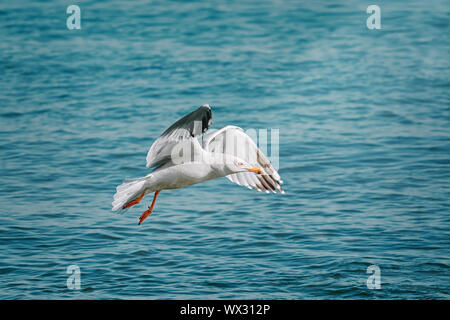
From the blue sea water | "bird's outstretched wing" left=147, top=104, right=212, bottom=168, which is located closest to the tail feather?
"bird's outstretched wing" left=147, top=104, right=212, bottom=168

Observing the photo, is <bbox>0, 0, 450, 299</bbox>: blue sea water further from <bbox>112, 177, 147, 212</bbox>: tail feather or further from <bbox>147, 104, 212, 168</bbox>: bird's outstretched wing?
<bbox>147, 104, 212, 168</bbox>: bird's outstretched wing

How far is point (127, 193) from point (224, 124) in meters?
7.31

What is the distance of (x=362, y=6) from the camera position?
25328 millimetres

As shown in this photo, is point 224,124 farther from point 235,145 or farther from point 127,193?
point 127,193

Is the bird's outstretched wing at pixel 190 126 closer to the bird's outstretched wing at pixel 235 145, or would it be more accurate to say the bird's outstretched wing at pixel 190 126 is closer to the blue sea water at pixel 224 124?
the bird's outstretched wing at pixel 235 145

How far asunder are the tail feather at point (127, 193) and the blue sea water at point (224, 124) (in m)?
1.10

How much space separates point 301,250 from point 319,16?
47.0 ft

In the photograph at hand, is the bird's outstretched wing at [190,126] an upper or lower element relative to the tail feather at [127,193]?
upper

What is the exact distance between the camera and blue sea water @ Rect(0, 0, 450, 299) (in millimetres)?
10469

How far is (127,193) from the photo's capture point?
955 centimetres

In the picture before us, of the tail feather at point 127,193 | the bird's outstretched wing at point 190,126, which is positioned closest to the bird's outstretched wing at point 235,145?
the tail feather at point 127,193

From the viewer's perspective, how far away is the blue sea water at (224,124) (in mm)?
10469

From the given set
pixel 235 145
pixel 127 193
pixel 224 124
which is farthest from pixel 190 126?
pixel 224 124

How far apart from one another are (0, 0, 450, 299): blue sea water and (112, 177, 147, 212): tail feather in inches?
43.5
